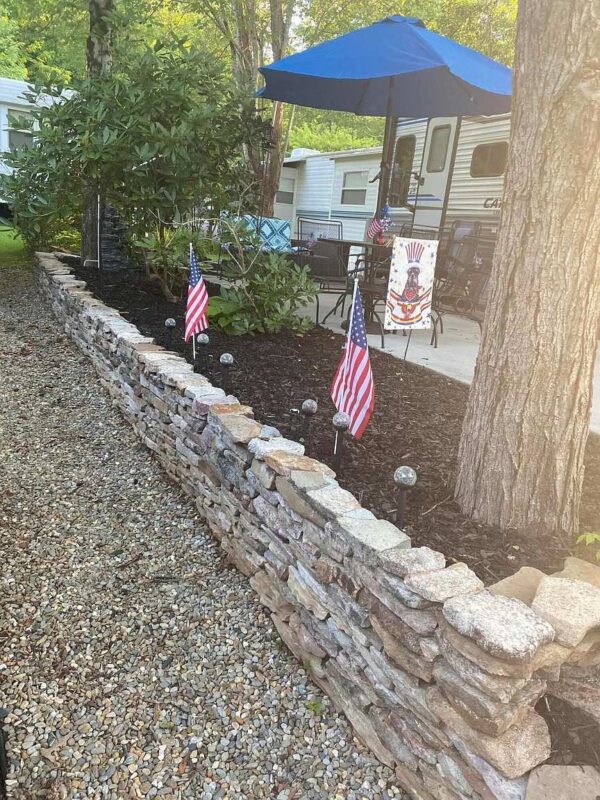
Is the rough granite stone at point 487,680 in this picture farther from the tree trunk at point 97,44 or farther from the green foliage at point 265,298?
the tree trunk at point 97,44

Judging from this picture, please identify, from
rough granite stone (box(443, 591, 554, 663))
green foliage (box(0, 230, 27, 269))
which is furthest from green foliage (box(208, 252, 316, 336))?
green foliage (box(0, 230, 27, 269))

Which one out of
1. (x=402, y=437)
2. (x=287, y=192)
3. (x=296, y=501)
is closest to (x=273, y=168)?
(x=287, y=192)

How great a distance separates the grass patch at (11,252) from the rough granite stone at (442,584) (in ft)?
27.6

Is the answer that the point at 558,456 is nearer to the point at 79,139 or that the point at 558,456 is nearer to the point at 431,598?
the point at 431,598

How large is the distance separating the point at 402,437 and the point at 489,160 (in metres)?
6.74

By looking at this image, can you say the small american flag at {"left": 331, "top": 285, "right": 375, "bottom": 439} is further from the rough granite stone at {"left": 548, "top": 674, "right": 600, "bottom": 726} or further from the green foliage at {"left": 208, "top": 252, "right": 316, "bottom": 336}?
the green foliage at {"left": 208, "top": 252, "right": 316, "bottom": 336}

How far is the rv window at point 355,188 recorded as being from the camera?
12.9m

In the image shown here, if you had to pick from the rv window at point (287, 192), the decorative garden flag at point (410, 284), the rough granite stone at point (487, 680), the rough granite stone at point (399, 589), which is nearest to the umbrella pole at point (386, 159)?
the decorative garden flag at point (410, 284)

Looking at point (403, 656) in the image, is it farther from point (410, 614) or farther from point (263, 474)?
point (263, 474)

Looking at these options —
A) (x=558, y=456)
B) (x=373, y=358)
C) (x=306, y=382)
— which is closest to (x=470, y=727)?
(x=558, y=456)

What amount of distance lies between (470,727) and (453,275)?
17.9 ft

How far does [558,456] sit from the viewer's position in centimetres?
199

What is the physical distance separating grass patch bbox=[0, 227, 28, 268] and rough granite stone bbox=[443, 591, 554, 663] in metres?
8.56

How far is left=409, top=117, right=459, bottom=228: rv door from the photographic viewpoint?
8516mm
